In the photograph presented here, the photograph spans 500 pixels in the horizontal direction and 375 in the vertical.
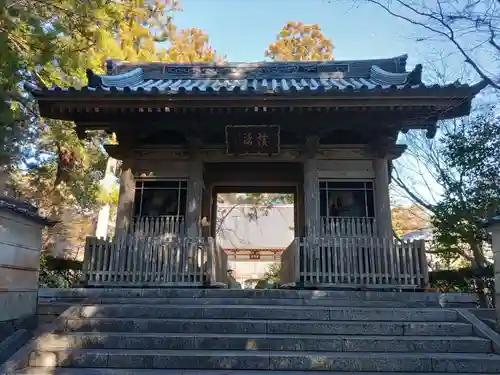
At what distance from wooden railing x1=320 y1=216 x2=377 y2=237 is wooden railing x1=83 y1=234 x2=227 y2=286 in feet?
7.49

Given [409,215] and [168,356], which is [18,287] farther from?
[409,215]

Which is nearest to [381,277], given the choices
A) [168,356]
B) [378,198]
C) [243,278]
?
[378,198]

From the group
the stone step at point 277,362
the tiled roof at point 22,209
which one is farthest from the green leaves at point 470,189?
the tiled roof at point 22,209

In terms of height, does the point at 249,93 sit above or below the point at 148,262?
above

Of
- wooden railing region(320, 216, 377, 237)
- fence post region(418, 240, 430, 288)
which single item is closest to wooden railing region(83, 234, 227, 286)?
wooden railing region(320, 216, 377, 237)

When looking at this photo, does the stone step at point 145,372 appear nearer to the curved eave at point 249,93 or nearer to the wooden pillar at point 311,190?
the wooden pillar at point 311,190

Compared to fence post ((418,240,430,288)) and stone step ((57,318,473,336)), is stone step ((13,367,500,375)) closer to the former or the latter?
stone step ((57,318,473,336))

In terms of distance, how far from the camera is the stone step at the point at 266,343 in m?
4.70

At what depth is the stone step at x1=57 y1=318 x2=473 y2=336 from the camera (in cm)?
→ 507

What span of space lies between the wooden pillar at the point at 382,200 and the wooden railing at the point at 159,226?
3861 mm

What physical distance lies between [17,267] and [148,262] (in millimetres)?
2599

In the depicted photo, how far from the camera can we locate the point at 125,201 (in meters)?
8.30

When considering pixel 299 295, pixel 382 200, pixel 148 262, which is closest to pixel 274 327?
pixel 299 295

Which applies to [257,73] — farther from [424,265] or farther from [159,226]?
[424,265]
